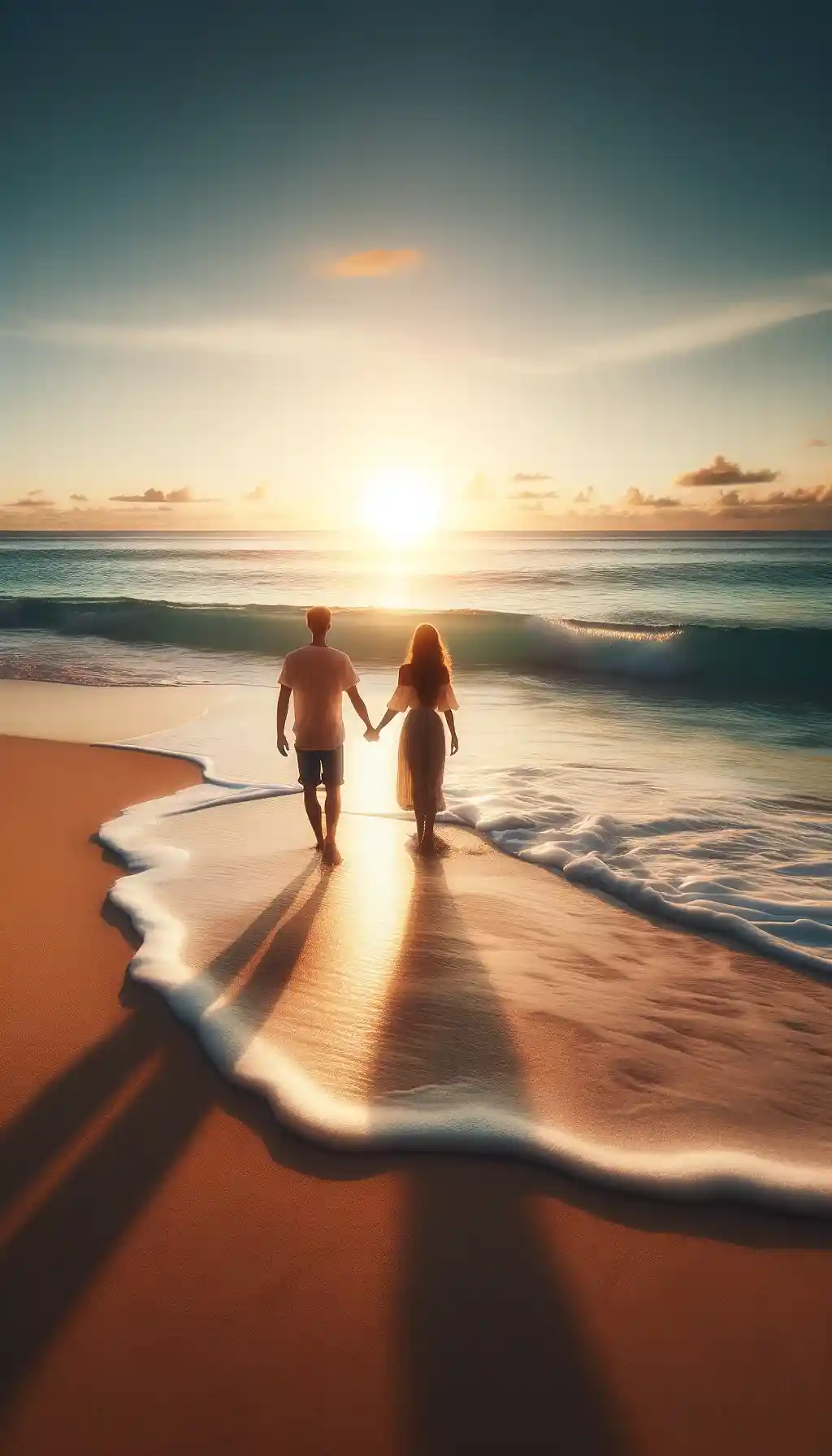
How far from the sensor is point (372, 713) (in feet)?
47.3

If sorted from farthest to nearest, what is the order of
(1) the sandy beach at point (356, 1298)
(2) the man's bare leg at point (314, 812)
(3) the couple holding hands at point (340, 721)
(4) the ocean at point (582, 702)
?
(3) the couple holding hands at point (340, 721), (2) the man's bare leg at point (314, 812), (4) the ocean at point (582, 702), (1) the sandy beach at point (356, 1298)

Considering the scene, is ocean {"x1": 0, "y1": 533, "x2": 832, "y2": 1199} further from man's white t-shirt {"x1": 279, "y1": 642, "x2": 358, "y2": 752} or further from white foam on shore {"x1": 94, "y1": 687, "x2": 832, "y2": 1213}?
man's white t-shirt {"x1": 279, "y1": 642, "x2": 358, "y2": 752}

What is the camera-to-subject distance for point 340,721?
22.7ft

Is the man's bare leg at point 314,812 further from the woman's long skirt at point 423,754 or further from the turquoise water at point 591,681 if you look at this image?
the turquoise water at point 591,681

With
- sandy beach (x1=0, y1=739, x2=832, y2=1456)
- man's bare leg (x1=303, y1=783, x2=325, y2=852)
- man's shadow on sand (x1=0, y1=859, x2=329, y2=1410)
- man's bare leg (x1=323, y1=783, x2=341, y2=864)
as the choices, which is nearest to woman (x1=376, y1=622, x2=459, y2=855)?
man's bare leg (x1=323, y1=783, x2=341, y2=864)

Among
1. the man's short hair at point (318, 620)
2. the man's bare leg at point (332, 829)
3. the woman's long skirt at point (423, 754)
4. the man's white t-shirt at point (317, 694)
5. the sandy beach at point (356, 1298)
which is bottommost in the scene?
the sandy beach at point (356, 1298)

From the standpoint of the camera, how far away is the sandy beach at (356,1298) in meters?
2.33

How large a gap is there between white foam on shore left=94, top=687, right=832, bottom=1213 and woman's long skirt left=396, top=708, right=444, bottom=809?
0.63 m

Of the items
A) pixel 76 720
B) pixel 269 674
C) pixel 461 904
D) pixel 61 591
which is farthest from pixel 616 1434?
pixel 61 591

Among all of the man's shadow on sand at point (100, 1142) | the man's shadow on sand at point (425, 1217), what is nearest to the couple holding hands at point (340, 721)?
the man's shadow on sand at point (100, 1142)

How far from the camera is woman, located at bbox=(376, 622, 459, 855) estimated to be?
7137mm

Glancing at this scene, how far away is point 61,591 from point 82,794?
36444 mm

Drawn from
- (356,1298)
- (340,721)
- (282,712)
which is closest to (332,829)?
(340,721)

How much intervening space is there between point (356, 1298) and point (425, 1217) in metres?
0.39
